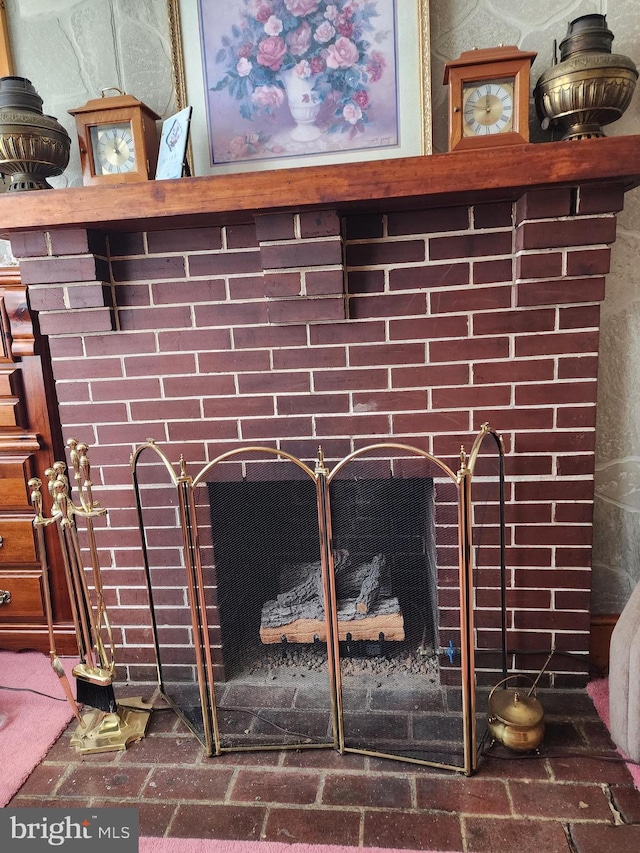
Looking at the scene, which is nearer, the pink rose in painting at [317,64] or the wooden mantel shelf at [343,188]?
the wooden mantel shelf at [343,188]

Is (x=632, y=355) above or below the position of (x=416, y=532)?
above

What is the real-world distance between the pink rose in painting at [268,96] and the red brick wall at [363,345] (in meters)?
0.35

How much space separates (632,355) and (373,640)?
3.73 ft

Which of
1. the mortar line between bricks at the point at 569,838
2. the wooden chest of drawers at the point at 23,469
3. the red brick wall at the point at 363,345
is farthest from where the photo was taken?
the wooden chest of drawers at the point at 23,469

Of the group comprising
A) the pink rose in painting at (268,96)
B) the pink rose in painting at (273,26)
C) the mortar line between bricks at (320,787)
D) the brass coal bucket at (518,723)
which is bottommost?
the mortar line between bricks at (320,787)

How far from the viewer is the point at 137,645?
6.53ft

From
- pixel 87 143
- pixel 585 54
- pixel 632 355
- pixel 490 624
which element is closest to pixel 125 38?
pixel 87 143

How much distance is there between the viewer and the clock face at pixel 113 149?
5.45ft

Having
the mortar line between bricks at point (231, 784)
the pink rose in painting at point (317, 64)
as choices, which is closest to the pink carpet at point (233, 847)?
the mortar line between bricks at point (231, 784)

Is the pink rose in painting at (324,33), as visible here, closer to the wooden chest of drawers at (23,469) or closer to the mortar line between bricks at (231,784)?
the wooden chest of drawers at (23,469)

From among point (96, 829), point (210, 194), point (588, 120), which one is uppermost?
point (588, 120)

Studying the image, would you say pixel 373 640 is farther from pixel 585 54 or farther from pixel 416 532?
pixel 585 54

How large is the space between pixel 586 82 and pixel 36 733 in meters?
2.28

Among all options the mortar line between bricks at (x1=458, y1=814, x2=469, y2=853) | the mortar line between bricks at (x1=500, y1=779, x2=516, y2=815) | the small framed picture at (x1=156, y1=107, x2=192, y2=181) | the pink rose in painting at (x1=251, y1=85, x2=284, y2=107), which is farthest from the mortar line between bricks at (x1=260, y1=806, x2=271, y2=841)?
the pink rose in painting at (x1=251, y1=85, x2=284, y2=107)
